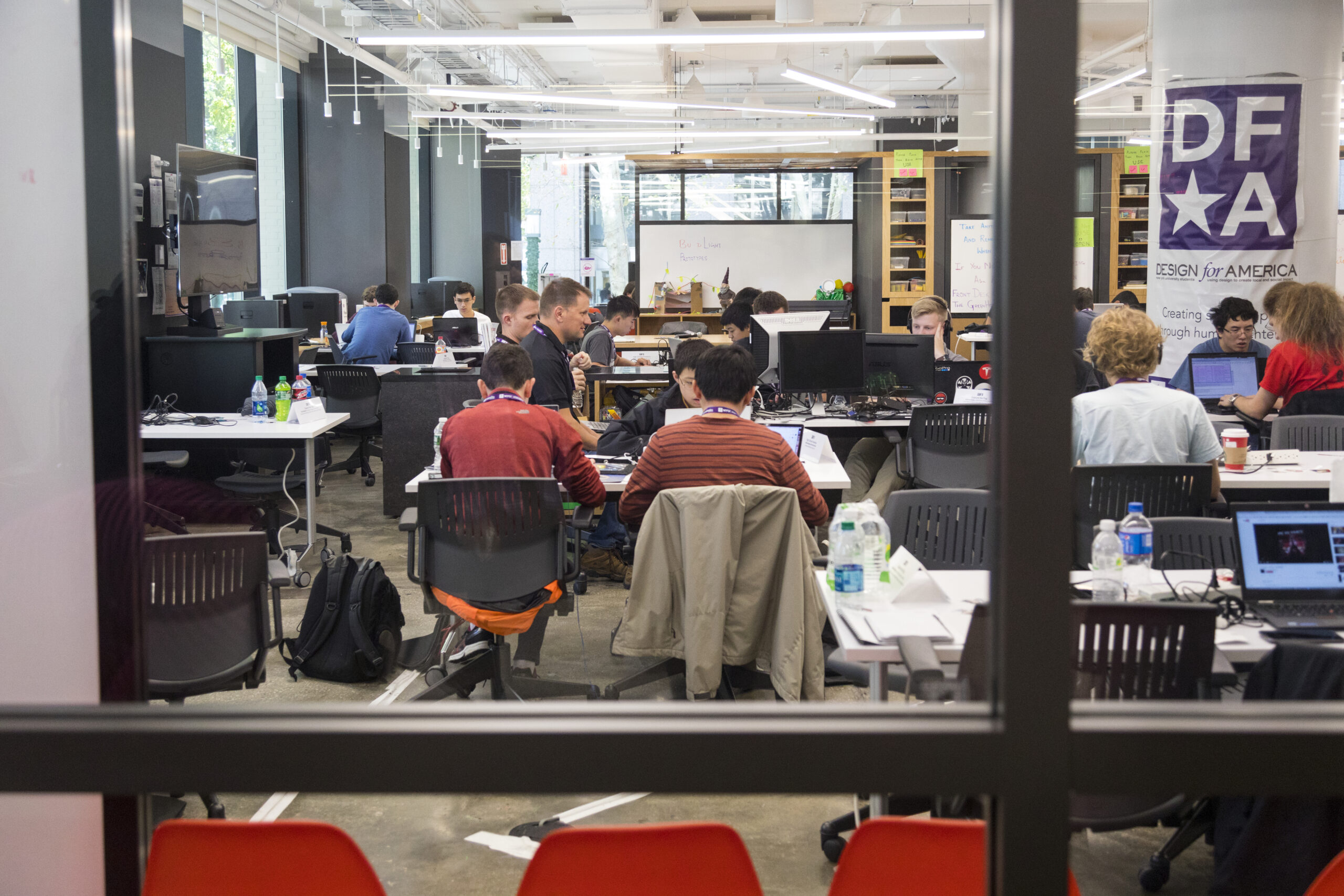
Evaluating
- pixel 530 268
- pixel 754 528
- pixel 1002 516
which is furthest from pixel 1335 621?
pixel 530 268

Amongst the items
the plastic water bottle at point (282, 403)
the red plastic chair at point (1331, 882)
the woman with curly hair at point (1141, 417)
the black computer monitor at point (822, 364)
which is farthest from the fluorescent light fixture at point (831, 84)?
the red plastic chair at point (1331, 882)

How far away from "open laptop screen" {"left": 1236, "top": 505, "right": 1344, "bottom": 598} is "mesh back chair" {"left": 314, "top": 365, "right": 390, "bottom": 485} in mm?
5817

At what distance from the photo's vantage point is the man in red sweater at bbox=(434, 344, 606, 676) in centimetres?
386

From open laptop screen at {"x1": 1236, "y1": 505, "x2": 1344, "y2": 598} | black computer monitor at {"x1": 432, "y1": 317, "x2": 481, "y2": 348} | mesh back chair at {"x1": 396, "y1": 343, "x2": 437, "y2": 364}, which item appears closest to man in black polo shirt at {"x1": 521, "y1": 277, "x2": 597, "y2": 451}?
open laptop screen at {"x1": 1236, "y1": 505, "x2": 1344, "y2": 598}

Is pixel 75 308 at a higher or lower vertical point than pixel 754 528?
higher

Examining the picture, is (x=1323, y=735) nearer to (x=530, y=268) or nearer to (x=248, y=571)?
(x=248, y=571)

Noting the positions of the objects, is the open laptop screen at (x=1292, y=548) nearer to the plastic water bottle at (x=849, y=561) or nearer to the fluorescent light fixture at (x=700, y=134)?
the plastic water bottle at (x=849, y=561)

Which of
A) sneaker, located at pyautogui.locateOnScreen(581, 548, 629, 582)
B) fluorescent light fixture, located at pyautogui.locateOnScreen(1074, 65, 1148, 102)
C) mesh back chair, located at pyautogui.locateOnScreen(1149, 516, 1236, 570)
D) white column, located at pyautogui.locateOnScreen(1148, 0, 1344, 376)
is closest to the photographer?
mesh back chair, located at pyautogui.locateOnScreen(1149, 516, 1236, 570)

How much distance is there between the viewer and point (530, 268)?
17.2m

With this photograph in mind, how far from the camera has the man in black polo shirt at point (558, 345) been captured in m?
5.20

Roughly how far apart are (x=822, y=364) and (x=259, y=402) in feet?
9.95

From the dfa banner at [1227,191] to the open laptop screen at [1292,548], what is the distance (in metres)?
3.78

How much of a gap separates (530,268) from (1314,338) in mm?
13371

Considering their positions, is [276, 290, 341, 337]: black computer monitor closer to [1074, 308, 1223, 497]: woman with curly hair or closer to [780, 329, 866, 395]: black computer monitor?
[780, 329, 866, 395]: black computer monitor
